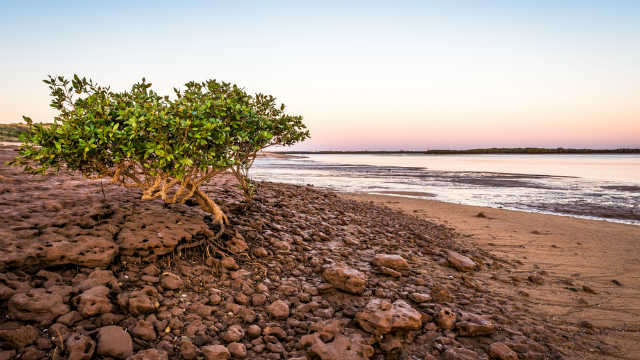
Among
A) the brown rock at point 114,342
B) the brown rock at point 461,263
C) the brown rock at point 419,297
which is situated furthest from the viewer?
the brown rock at point 461,263

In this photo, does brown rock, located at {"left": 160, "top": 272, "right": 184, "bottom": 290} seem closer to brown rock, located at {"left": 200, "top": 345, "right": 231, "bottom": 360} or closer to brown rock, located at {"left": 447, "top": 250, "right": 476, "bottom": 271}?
brown rock, located at {"left": 200, "top": 345, "right": 231, "bottom": 360}

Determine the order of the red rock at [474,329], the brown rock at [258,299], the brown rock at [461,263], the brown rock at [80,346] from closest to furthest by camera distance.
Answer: the brown rock at [80,346] → the red rock at [474,329] → the brown rock at [258,299] → the brown rock at [461,263]

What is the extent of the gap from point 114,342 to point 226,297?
4.90ft

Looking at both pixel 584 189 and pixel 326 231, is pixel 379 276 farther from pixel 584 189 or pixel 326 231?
pixel 584 189

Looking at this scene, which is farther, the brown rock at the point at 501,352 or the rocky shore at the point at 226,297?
the brown rock at the point at 501,352

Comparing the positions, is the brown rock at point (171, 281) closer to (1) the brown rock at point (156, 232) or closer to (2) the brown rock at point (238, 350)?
(1) the brown rock at point (156, 232)

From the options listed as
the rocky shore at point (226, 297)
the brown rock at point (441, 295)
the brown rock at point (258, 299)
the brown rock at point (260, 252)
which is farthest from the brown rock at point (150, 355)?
the brown rock at point (441, 295)

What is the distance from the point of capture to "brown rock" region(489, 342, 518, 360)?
151 inches

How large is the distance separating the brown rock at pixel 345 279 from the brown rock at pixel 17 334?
374 centimetres

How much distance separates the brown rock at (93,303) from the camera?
3.63 meters

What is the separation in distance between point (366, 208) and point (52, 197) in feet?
30.7

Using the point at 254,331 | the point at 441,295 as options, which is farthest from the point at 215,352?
the point at 441,295

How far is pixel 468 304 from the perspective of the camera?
5.16 m

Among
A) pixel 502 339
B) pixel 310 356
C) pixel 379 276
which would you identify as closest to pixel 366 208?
pixel 379 276
